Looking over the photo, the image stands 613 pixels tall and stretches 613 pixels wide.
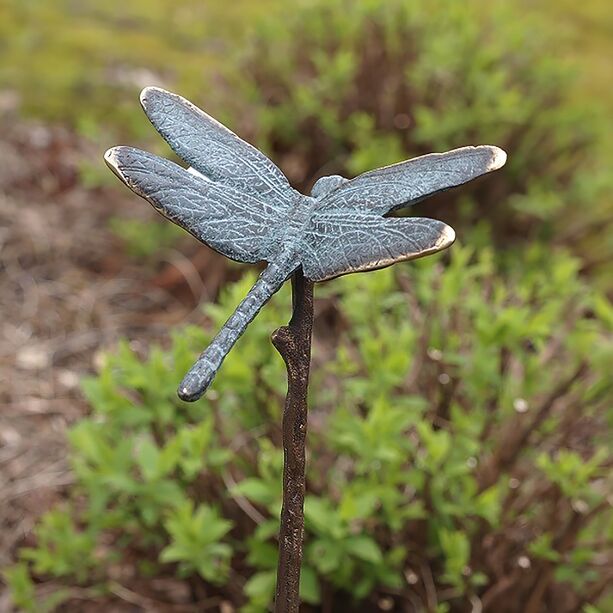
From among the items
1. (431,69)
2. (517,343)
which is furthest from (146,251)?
(517,343)

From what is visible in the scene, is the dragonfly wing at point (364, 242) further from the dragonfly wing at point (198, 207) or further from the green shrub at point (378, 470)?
the green shrub at point (378, 470)

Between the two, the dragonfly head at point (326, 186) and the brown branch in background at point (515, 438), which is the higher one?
the dragonfly head at point (326, 186)

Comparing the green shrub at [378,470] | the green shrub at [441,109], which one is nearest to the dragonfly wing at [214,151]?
the green shrub at [378,470]

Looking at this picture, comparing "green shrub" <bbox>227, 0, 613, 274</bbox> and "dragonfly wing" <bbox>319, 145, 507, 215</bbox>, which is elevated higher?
"dragonfly wing" <bbox>319, 145, 507, 215</bbox>

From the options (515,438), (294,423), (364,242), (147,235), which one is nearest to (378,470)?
(515,438)

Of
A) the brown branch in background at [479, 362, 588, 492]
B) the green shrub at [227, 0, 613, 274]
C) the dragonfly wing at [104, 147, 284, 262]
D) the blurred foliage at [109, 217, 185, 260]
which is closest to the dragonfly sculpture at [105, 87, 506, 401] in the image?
the dragonfly wing at [104, 147, 284, 262]

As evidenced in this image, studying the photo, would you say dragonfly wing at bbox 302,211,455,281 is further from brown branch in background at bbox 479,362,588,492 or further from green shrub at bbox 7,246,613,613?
brown branch in background at bbox 479,362,588,492

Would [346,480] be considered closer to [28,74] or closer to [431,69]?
[431,69]
